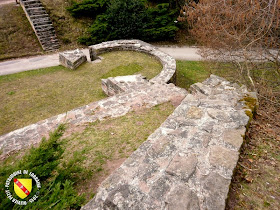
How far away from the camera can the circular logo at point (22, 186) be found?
2168mm

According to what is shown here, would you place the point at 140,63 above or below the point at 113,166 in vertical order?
below

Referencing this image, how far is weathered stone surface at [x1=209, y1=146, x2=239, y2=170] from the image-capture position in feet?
8.60

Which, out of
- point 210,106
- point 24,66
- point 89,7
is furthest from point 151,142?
point 89,7

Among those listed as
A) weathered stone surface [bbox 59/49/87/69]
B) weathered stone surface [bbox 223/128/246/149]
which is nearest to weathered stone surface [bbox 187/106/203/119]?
weathered stone surface [bbox 223/128/246/149]

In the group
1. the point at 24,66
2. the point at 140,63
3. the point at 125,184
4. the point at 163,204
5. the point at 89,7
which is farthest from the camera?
the point at 89,7

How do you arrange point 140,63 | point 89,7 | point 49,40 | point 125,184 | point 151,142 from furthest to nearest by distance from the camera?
point 89,7, point 49,40, point 140,63, point 151,142, point 125,184

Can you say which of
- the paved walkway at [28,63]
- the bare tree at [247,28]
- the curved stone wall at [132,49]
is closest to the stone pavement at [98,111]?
the bare tree at [247,28]

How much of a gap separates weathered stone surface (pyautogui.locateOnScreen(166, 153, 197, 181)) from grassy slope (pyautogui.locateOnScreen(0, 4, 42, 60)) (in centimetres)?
1215

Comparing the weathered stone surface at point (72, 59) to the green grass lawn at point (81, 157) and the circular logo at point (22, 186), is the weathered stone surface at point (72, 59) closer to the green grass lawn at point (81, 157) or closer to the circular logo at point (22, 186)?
the green grass lawn at point (81, 157)

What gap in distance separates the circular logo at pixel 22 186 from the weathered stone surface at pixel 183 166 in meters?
1.63

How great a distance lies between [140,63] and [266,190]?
7981 millimetres

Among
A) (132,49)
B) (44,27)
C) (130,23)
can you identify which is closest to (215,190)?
(132,49)

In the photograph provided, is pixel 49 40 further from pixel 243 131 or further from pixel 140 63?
pixel 243 131

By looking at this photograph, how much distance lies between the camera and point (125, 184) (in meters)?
2.49
